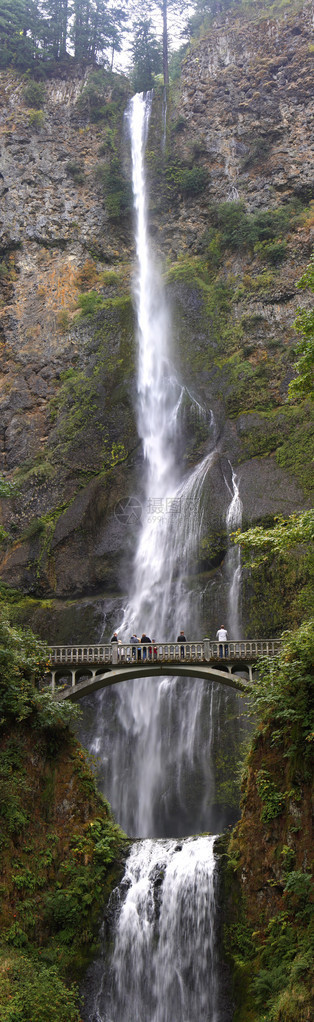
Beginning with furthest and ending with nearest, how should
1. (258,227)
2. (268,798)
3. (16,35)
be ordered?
1. (16,35)
2. (258,227)
3. (268,798)

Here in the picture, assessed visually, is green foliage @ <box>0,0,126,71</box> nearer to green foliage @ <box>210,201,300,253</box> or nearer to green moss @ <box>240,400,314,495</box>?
green foliage @ <box>210,201,300,253</box>

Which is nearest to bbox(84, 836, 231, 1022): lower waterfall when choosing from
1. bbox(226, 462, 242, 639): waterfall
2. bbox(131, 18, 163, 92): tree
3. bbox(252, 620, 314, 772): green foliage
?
bbox(252, 620, 314, 772): green foliage

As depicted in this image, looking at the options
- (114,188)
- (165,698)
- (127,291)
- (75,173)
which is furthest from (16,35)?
(165,698)

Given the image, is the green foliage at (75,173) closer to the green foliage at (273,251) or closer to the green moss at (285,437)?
the green foliage at (273,251)

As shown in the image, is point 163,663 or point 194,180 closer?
point 163,663

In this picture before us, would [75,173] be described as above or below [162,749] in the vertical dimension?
above

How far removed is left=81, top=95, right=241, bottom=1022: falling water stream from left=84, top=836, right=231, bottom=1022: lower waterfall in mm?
23

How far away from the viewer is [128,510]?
31453mm

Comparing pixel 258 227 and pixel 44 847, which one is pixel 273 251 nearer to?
pixel 258 227

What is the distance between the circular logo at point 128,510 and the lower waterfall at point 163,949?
1512 cm

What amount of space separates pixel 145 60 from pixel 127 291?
58.5 feet

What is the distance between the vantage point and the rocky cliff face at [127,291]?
3070cm

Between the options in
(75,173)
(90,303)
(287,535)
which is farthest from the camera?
(75,173)

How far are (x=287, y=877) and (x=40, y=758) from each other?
22.2ft
